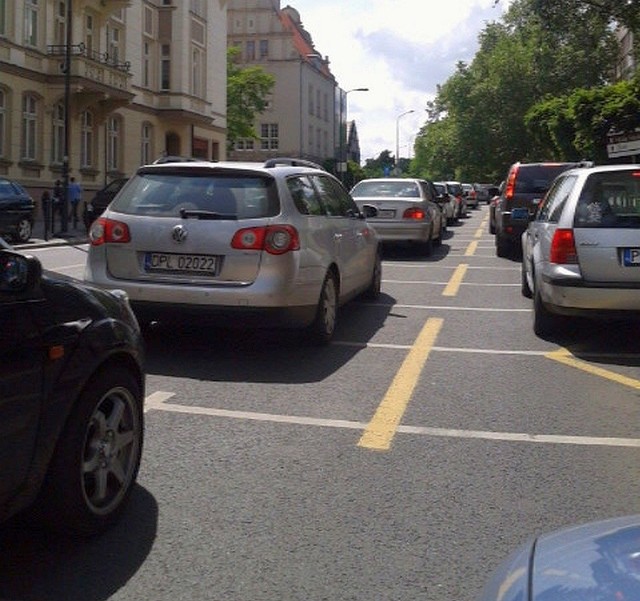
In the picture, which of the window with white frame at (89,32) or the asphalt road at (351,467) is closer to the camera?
the asphalt road at (351,467)

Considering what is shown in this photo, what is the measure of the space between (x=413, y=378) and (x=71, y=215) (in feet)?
92.5

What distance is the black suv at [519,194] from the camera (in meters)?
19.2

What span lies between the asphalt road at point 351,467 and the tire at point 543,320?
151mm

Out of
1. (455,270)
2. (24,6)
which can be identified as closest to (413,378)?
(455,270)

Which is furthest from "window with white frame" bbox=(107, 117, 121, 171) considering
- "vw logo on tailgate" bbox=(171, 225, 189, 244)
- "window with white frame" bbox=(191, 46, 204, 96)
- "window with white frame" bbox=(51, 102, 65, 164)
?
"vw logo on tailgate" bbox=(171, 225, 189, 244)

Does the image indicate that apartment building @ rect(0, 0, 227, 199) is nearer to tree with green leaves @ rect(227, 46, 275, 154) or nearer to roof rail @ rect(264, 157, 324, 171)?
tree with green leaves @ rect(227, 46, 275, 154)

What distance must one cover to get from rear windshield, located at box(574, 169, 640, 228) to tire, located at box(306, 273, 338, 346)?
2.24 m

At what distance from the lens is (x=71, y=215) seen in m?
34.0

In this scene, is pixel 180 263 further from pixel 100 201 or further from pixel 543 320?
pixel 100 201

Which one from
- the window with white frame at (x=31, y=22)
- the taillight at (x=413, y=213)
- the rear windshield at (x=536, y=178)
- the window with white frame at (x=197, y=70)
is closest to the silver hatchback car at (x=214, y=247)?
the taillight at (x=413, y=213)

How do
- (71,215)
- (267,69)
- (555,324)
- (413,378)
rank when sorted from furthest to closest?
1. (267,69)
2. (71,215)
3. (555,324)
4. (413,378)

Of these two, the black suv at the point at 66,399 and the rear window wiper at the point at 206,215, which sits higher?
the rear window wiper at the point at 206,215

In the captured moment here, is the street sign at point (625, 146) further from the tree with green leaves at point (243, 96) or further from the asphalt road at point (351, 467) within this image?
the tree with green leaves at point (243, 96)

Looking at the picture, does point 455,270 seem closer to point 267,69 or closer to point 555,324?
point 555,324
